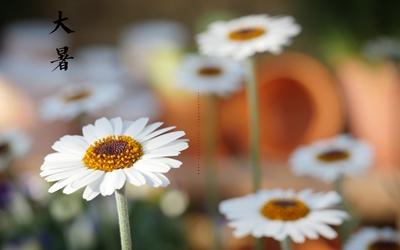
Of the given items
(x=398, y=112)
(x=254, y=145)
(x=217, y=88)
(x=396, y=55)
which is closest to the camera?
(x=254, y=145)

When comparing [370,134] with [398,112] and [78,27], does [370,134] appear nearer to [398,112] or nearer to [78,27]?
[398,112]

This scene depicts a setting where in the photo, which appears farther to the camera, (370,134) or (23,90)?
(23,90)

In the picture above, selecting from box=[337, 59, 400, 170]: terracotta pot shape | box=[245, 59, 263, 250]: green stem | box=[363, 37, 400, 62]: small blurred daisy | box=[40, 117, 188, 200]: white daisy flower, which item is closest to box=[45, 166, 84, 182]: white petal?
box=[40, 117, 188, 200]: white daisy flower

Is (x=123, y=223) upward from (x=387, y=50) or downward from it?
downward

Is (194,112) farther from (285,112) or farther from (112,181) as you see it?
(112,181)

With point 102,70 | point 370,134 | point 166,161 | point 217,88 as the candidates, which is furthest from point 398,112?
point 166,161

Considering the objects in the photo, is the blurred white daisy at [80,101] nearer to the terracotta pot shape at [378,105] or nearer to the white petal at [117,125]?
the white petal at [117,125]

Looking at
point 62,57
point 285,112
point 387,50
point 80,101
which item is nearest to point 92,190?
point 62,57
